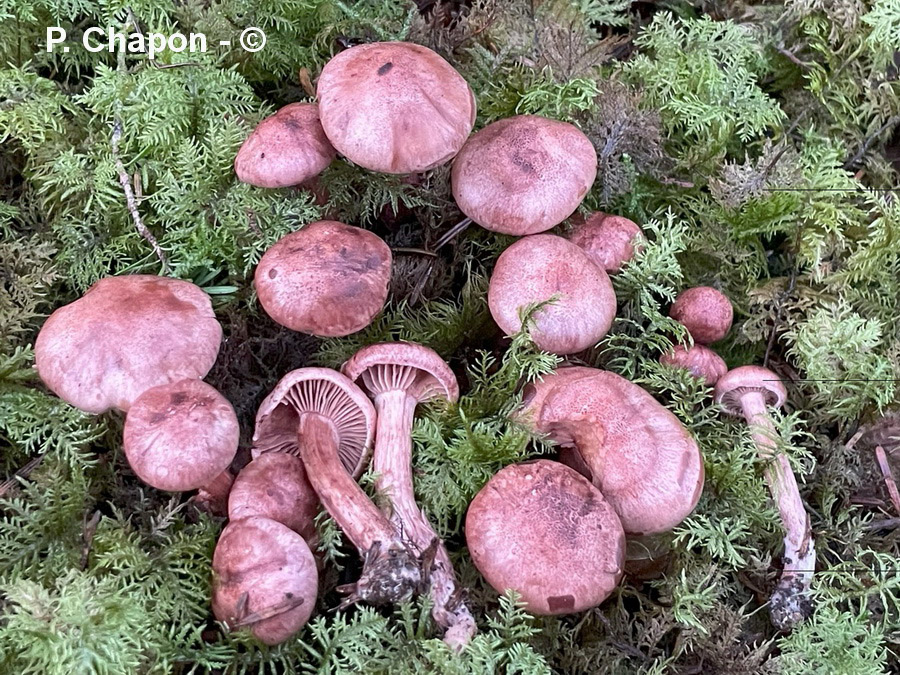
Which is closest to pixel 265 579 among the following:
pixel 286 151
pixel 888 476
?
pixel 286 151

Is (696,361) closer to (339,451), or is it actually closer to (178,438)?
(339,451)

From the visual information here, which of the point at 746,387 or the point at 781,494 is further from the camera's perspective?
the point at 746,387

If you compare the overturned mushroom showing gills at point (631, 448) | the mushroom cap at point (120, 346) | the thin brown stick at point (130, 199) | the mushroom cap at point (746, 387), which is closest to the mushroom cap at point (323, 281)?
the mushroom cap at point (120, 346)

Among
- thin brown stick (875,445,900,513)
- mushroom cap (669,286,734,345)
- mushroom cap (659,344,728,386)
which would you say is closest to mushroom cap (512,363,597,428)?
mushroom cap (659,344,728,386)

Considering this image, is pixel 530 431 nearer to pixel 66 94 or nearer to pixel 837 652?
pixel 837 652

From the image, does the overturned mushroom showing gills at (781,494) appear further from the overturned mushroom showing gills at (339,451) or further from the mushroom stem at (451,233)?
the overturned mushroom showing gills at (339,451)
